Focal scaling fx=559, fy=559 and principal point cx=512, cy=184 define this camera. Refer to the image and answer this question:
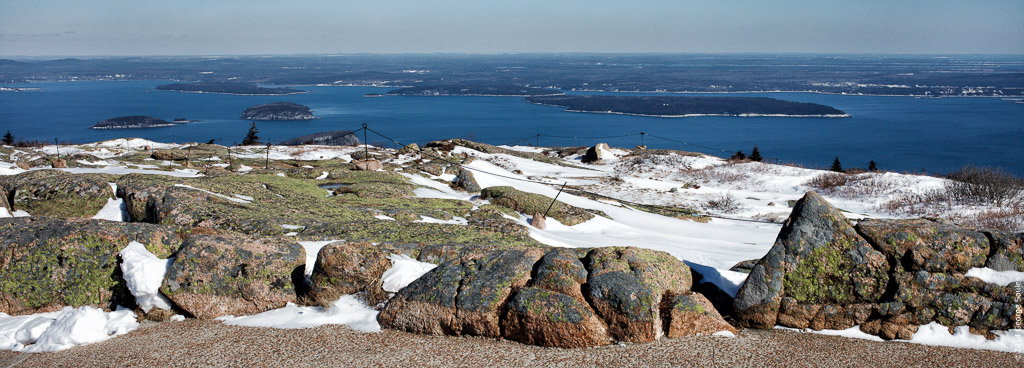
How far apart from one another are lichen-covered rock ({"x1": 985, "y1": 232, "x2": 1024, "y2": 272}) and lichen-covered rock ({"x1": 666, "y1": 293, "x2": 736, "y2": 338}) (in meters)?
2.33

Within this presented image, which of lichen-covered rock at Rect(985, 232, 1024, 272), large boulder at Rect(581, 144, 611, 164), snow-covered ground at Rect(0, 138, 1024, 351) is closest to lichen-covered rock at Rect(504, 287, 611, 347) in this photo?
snow-covered ground at Rect(0, 138, 1024, 351)

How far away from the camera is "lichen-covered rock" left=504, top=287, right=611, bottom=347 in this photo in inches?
181

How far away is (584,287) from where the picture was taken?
4.91 meters

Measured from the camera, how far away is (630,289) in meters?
4.75

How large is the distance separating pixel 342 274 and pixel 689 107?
157471 mm

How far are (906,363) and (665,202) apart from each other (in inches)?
638

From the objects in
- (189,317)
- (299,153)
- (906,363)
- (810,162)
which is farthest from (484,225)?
(810,162)

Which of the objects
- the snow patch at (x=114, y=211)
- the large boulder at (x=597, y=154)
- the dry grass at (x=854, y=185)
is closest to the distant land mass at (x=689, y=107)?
the large boulder at (x=597, y=154)

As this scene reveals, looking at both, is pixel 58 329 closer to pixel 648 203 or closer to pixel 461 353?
pixel 461 353

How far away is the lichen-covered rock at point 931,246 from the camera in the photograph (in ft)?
16.2

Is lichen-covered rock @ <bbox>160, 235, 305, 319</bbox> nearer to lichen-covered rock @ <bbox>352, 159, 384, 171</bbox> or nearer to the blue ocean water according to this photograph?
lichen-covered rock @ <bbox>352, 159, 384, 171</bbox>

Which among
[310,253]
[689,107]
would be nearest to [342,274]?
[310,253]

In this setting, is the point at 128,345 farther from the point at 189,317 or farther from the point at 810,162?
the point at 810,162

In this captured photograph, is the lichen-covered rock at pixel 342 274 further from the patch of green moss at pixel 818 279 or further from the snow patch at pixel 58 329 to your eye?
the patch of green moss at pixel 818 279
